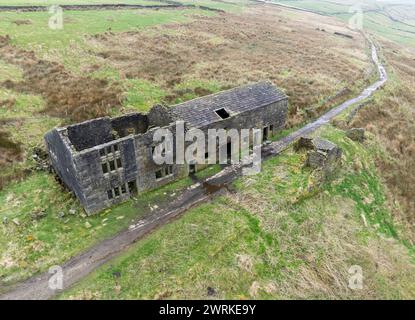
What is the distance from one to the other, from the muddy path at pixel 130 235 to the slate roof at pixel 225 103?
4.83 m

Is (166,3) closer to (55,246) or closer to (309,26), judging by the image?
(309,26)

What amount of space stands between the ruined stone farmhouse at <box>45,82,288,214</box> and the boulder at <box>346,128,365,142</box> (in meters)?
10.9

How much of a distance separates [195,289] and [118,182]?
1029 cm

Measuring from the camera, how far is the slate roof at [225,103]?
106 feet

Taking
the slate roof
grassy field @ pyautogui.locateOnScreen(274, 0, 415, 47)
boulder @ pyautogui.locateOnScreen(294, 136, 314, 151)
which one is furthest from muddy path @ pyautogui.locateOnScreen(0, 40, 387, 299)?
grassy field @ pyautogui.locateOnScreen(274, 0, 415, 47)

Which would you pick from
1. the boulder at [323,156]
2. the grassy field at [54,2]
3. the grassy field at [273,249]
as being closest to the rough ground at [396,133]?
the grassy field at [273,249]

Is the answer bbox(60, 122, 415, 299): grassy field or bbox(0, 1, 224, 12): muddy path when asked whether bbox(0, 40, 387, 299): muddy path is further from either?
bbox(0, 1, 224, 12): muddy path

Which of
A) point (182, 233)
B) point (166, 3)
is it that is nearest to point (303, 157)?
point (182, 233)

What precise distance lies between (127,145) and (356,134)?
2790 cm

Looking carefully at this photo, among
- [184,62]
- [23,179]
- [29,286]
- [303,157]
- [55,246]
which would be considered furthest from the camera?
[184,62]

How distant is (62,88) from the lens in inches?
1853

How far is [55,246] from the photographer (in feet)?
79.6

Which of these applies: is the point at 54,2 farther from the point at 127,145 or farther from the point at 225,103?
the point at 127,145

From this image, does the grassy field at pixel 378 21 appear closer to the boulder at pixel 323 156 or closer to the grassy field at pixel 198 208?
the grassy field at pixel 198 208
